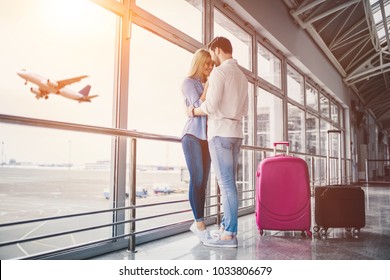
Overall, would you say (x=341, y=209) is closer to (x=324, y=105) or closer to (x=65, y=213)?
(x=65, y=213)

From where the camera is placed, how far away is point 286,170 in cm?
204

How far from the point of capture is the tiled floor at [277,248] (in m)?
1.61

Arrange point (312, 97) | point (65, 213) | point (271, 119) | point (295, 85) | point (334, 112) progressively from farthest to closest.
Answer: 1. point (334, 112)
2. point (312, 97)
3. point (295, 85)
4. point (271, 119)
5. point (65, 213)

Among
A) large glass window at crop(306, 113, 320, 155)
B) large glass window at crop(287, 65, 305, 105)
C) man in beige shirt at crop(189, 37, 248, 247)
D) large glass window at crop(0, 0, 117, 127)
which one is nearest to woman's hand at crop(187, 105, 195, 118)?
man in beige shirt at crop(189, 37, 248, 247)

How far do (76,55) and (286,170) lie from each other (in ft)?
5.27

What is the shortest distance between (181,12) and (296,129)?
394 centimetres

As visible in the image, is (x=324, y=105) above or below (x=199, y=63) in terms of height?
above

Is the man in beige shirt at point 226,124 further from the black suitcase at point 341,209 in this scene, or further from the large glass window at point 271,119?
the large glass window at point 271,119

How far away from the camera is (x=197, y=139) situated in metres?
1.80

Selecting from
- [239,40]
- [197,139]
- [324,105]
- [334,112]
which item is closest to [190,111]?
[197,139]

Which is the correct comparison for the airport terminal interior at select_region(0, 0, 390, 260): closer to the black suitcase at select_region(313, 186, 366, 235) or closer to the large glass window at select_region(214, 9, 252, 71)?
the black suitcase at select_region(313, 186, 366, 235)

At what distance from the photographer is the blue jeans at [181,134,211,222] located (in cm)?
179

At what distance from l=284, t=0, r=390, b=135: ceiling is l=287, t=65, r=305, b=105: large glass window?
2.53 feet
